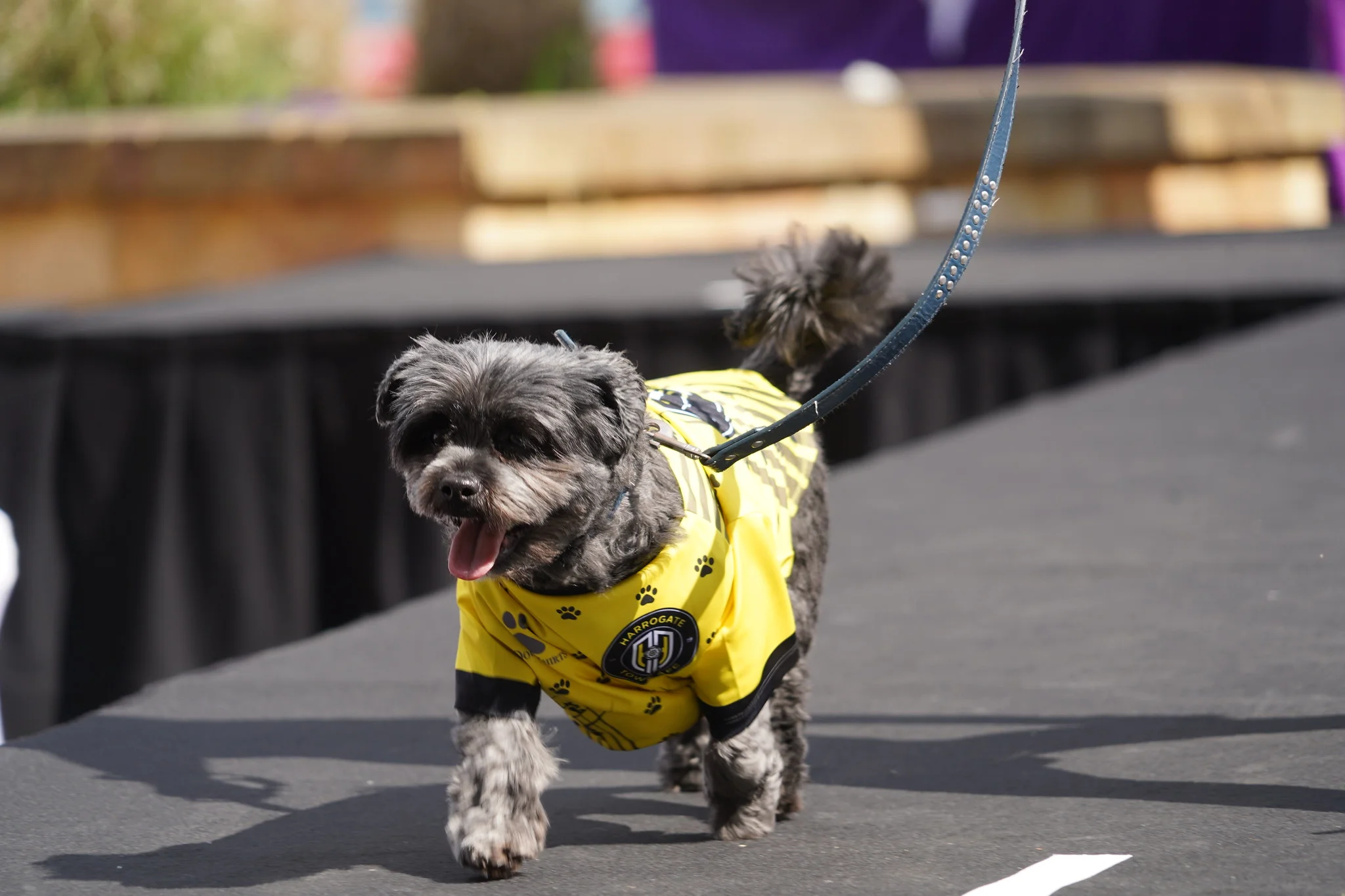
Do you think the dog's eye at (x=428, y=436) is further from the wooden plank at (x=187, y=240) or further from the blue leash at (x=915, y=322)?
the wooden plank at (x=187, y=240)

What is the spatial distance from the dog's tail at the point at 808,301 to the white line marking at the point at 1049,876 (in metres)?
1.54

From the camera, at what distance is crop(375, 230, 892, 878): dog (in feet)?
9.82

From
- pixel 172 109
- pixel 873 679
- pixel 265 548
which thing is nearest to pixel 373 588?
pixel 265 548

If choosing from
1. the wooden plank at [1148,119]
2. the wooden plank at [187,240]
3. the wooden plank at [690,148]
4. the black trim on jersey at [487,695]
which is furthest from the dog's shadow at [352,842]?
the wooden plank at [1148,119]

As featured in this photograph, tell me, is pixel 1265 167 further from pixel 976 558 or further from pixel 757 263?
pixel 757 263

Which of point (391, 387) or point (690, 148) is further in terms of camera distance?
point (690, 148)

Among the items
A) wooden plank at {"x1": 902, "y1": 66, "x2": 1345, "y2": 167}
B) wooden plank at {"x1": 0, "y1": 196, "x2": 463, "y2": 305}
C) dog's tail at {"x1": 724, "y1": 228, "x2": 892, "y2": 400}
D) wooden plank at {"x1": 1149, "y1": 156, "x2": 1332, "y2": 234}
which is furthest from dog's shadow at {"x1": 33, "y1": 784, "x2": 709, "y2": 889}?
wooden plank at {"x1": 1149, "y1": 156, "x2": 1332, "y2": 234}

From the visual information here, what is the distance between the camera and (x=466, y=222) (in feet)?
39.9

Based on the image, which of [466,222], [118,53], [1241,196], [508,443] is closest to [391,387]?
[508,443]

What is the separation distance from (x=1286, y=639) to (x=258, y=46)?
44.3 ft

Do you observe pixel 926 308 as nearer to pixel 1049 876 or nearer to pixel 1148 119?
pixel 1049 876

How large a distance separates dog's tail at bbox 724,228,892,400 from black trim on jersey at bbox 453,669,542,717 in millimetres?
1277

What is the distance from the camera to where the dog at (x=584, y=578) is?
299 centimetres

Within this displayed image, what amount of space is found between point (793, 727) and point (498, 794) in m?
0.73
